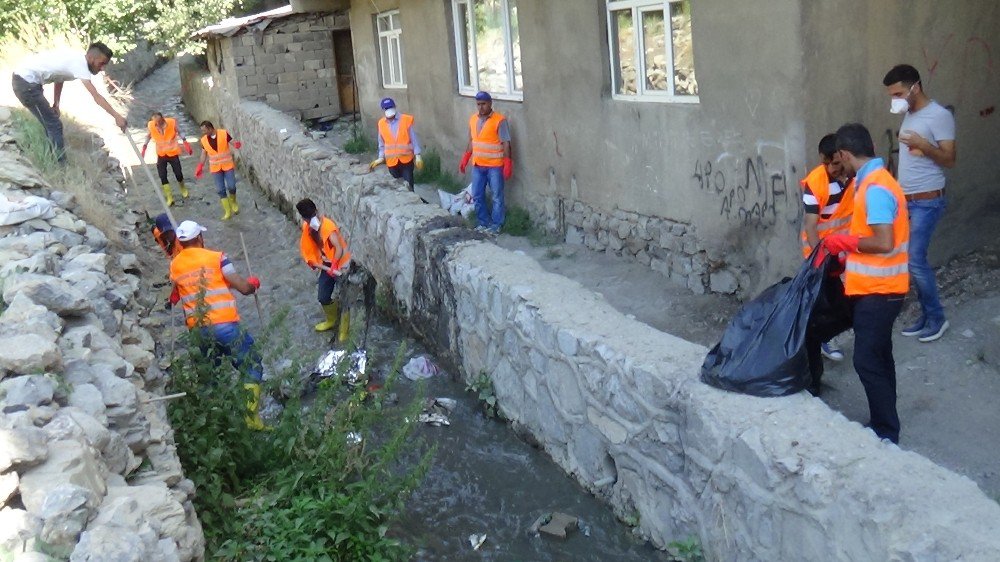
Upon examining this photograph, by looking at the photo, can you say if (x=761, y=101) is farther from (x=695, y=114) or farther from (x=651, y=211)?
(x=651, y=211)

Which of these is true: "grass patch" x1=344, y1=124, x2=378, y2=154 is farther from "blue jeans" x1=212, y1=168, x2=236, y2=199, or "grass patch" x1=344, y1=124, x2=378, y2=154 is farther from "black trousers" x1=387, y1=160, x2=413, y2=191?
"black trousers" x1=387, y1=160, x2=413, y2=191

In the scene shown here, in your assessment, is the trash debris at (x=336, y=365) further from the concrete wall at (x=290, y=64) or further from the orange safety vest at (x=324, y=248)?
the concrete wall at (x=290, y=64)

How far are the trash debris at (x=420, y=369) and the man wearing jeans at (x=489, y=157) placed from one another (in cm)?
289

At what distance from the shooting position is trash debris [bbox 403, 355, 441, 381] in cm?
750

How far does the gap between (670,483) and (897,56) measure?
3.63 m

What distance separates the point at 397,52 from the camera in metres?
14.6

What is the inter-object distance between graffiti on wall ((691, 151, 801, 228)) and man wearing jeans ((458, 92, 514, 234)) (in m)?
3.14

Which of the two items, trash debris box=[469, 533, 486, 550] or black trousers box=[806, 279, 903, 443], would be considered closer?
black trousers box=[806, 279, 903, 443]

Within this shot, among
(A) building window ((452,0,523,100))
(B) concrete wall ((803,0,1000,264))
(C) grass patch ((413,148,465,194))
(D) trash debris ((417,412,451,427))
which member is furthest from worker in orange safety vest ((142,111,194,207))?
(B) concrete wall ((803,0,1000,264))

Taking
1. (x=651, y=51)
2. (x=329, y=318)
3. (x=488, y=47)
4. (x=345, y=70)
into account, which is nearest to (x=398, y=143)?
(x=488, y=47)

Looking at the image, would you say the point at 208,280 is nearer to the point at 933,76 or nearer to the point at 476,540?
the point at 476,540

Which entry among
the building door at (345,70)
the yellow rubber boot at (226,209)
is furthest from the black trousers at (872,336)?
the building door at (345,70)

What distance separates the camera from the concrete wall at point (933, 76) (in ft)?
20.8

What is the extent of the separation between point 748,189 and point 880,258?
257 centimetres
